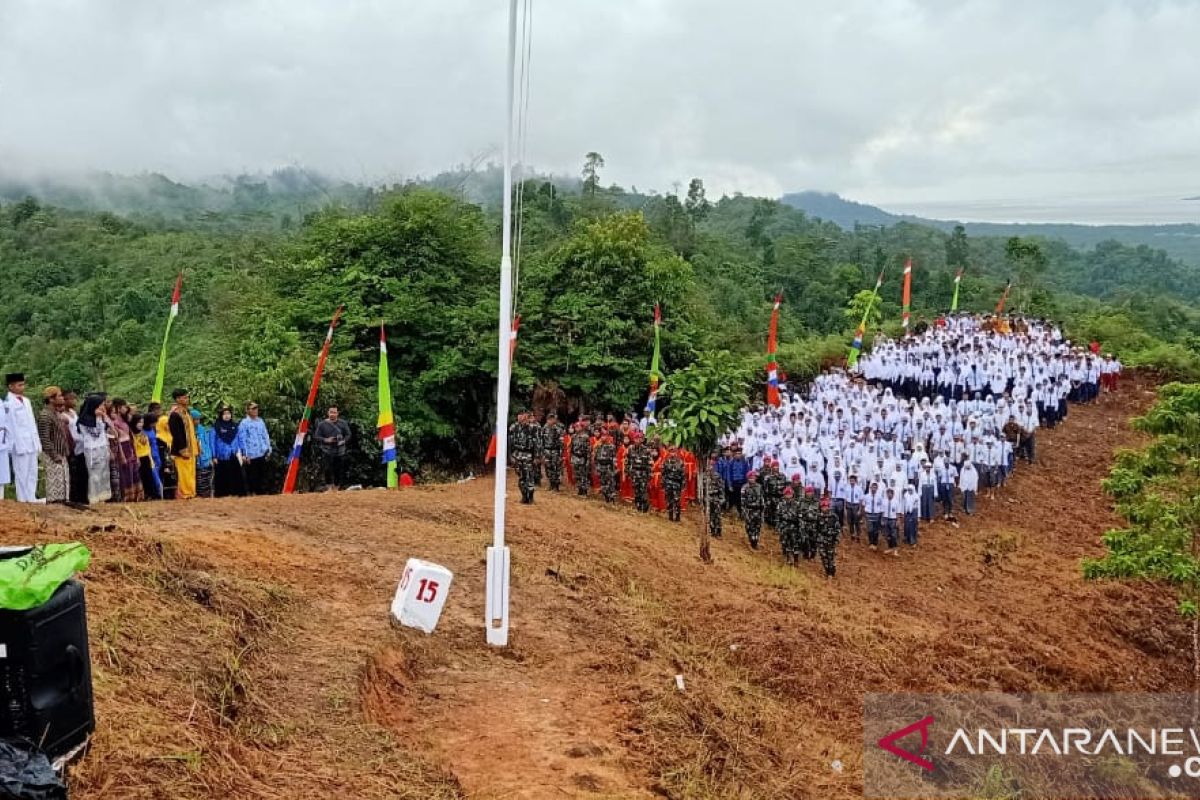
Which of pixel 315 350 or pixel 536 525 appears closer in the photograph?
pixel 536 525

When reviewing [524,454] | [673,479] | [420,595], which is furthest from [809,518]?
[420,595]

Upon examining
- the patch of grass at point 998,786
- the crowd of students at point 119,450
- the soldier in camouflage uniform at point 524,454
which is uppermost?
the crowd of students at point 119,450

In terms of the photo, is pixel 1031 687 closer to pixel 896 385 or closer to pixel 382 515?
pixel 382 515

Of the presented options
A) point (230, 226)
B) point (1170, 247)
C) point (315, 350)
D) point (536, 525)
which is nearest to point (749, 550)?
point (536, 525)

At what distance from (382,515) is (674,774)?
661cm

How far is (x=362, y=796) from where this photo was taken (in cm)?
523

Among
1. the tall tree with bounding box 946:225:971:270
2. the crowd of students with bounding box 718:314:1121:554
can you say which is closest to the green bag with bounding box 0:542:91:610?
the crowd of students with bounding box 718:314:1121:554

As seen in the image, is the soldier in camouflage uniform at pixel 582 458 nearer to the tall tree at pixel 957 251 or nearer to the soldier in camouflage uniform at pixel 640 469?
the soldier in camouflage uniform at pixel 640 469

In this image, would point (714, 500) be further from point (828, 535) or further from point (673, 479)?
point (828, 535)

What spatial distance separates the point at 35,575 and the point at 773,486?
1339 centimetres

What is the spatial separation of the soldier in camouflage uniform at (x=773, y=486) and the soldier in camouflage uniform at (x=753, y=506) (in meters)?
0.60

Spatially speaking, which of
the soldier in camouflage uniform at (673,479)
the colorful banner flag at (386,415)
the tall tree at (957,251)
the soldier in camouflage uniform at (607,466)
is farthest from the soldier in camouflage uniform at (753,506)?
the tall tree at (957,251)

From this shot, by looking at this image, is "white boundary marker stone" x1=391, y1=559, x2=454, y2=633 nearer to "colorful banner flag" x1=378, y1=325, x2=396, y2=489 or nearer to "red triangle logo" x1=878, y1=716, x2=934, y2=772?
"red triangle logo" x1=878, y1=716, x2=934, y2=772

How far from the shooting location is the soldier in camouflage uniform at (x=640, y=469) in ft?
53.7
